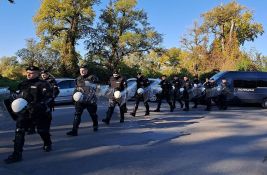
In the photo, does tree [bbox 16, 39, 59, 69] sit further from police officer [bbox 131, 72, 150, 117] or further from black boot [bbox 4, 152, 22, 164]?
black boot [bbox 4, 152, 22, 164]

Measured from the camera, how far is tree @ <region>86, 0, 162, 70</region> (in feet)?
203

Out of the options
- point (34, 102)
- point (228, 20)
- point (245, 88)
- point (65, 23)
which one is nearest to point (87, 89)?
point (34, 102)

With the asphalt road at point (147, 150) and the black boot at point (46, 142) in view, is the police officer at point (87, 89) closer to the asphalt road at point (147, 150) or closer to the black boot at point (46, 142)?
the asphalt road at point (147, 150)

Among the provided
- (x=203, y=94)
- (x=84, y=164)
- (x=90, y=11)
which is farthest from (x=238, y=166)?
(x=90, y=11)

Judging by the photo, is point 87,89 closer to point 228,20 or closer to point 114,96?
point 114,96

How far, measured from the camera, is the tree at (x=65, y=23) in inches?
2130

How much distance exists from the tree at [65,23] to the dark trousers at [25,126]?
44.0 metres

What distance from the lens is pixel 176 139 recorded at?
36.6ft

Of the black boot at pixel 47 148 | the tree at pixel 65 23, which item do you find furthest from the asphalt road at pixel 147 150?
the tree at pixel 65 23

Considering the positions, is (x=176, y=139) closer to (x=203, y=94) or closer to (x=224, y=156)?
(x=224, y=156)

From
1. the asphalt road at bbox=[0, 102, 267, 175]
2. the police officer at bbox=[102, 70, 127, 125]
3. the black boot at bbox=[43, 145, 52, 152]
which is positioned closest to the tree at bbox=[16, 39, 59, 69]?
the police officer at bbox=[102, 70, 127, 125]

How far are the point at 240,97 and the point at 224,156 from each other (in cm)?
1565

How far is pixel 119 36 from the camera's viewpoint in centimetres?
6256

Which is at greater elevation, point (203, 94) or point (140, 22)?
point (140, 22)
